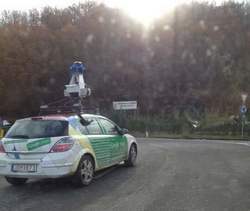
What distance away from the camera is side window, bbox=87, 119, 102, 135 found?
916 centimetres

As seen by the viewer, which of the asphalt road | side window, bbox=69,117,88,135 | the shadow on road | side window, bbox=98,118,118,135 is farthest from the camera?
side window, bbox=98,118,118,135

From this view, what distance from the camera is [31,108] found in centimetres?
5350

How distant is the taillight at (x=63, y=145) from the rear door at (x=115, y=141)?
173 cm

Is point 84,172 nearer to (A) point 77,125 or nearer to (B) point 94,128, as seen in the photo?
(A) point 77,125

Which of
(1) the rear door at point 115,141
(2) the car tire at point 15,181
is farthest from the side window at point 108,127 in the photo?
(2) the car tire at point 15,181

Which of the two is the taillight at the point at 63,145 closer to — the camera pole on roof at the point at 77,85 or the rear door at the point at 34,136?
the rear door at the point at 34,136

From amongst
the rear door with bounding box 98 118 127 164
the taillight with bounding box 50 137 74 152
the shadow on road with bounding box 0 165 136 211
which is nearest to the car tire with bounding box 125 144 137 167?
the rear door with bounding box 98 118 127 164

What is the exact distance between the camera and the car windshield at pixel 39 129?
8320 mm

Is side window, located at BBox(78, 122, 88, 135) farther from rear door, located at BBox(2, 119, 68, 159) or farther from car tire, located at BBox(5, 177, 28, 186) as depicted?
car tire, located at BBox(5, 177, 28, 186)

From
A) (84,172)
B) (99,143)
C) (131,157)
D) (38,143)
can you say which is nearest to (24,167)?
(38,143)

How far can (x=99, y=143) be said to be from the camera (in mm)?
9250

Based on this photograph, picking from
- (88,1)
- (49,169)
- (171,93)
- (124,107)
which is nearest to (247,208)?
(49,169)

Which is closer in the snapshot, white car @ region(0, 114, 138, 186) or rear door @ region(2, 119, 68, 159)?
white car @ region(0, 114, 138, 186)

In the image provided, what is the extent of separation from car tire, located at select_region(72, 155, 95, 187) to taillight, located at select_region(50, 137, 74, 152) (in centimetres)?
44
